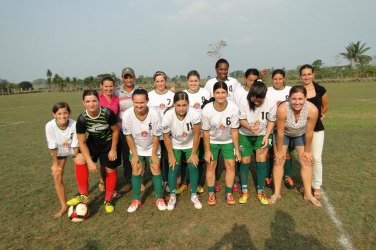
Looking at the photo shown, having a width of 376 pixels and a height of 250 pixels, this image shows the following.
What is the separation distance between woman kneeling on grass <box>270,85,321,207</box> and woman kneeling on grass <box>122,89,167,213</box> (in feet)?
6.14

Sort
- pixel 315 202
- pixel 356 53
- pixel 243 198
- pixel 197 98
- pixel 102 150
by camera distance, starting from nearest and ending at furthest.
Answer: pixel 315 202, pixel 102 150, pixel 243 198, pixel 197 98, pixel 356 53

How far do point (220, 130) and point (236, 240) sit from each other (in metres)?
1.61

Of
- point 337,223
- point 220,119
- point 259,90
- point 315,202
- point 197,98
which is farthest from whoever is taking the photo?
point 197,98

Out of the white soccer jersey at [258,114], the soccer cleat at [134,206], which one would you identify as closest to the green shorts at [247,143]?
the white soccer jersey at [258,114]

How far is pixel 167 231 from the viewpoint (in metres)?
3.73

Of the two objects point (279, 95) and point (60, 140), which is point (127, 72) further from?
point (279, 95)

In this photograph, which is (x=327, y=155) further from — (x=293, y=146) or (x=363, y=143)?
(x=293, y=146)

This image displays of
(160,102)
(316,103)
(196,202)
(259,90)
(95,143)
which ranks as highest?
(259,90)

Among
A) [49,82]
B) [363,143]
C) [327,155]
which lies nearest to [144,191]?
[327,155]

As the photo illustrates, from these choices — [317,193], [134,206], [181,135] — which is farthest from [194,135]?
[317,193]

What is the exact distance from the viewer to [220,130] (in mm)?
4262

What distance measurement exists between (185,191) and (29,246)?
2.60m

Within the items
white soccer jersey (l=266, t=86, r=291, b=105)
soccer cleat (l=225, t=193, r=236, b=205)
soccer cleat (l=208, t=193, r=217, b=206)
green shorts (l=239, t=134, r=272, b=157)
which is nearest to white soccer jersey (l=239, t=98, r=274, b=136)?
green shorts (l=239, t=134, r=272, b=157)

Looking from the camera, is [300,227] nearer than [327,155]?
Yes
